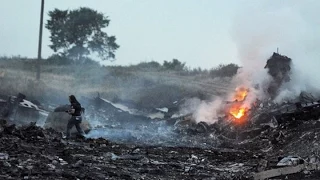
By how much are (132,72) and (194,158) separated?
104 ft

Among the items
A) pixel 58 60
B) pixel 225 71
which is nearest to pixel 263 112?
pixel 225 71

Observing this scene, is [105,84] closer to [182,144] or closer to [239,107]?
[239,107]

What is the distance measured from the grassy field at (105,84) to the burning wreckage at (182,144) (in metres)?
5.51

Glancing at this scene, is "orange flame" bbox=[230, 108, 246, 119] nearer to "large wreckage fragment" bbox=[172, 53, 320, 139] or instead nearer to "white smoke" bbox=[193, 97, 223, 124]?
"large wreckage fragment" bbox=[172, 53, 320, 139]

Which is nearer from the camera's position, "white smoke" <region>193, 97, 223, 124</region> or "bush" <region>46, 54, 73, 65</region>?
"white smoke" <region>193, 97, 223, 124</region>

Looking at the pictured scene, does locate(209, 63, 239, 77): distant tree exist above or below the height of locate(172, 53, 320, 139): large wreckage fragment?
above

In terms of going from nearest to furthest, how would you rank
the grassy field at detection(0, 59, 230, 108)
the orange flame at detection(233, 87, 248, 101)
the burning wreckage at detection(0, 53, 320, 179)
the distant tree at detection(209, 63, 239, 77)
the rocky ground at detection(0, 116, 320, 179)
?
the rocky ground at detection(0, 116, 320, 179), the burning wreckage at detection(0, 53, 320, 179), the orange flame at detection(233, 87, 248, 101), the grassy field at detection(0, 59, 230, 108), the distant tree at detection(209, 63, 239, 77)

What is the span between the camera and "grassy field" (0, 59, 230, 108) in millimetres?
31688

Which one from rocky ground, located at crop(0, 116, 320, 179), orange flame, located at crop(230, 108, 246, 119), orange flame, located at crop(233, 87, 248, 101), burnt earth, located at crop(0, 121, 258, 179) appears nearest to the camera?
burnt earth, located at crop(0, 121, 258, 179)

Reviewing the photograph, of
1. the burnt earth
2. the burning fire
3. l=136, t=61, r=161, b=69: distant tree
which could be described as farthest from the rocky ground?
l=136, t=61, r=161, b=69: distant tree

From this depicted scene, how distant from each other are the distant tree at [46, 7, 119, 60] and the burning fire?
28.5 metres

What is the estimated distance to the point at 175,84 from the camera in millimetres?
38062

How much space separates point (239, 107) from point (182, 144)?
5987mm

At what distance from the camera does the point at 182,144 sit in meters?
18.6
